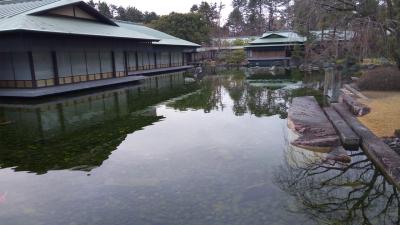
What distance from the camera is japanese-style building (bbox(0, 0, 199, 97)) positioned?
20.3m

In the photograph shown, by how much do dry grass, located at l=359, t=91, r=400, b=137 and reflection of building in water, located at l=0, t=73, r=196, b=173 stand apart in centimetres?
822

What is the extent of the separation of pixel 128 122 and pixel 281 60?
42.6 meters

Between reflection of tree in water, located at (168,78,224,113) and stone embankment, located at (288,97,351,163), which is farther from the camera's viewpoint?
reflection of tree in water, located at (168,78,224,113)

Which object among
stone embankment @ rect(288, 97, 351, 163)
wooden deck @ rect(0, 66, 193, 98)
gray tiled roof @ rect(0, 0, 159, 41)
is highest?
gray tiled roof @ rect(0, 0, 159, 41)

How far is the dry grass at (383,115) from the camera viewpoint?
35.9ft

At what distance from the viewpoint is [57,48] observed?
73.2 ft

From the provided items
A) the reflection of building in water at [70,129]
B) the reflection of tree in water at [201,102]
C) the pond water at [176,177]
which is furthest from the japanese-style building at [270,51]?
the pond water at [176,177]

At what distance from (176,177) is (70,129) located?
6.68m

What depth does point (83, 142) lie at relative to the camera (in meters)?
11.0

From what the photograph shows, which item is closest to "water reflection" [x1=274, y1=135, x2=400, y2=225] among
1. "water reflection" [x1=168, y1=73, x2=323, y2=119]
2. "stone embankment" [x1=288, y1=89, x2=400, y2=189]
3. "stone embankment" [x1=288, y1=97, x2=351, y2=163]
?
"stone embankment" [x1=288, y1=89, x2=400, y2=189]

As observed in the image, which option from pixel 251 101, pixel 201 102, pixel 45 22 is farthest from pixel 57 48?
pixel 251 101

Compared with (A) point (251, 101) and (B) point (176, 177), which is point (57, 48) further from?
(B) point (176, 177)

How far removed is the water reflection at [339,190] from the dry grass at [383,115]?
239 cm

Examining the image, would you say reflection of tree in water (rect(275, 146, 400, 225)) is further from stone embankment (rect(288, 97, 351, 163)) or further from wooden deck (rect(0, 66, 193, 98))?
wooden deck (rect(0, 66, 193, 98))
